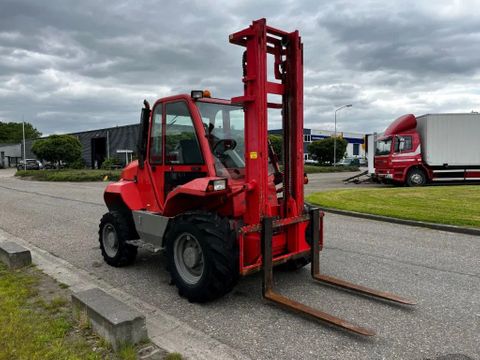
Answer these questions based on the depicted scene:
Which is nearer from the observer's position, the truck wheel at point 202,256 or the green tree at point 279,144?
the truck wheel at point 202,256

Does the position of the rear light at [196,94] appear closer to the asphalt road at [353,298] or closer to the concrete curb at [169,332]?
the asphalt road at [353,298]

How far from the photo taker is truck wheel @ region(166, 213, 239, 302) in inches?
171

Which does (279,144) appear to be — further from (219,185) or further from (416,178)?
(416,178)

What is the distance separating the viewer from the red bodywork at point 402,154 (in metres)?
20.6

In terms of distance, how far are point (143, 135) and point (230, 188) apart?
6.79 feet

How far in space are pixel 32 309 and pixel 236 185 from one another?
8.57ft

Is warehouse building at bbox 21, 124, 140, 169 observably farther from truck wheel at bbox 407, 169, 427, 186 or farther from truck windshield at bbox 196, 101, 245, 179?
truck windshield at bbox 196, 101, 245, 179

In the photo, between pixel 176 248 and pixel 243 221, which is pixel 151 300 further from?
pixel 243 221

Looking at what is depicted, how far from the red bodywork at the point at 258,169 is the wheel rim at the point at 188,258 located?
0.48 meters

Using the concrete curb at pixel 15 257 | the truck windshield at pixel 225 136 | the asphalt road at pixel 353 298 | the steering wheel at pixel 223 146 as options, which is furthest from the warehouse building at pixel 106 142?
the steering wheel at pixel 223 146

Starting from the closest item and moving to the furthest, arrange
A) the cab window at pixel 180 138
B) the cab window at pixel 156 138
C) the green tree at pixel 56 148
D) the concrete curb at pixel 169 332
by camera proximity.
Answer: the concrete curb at pixel 169 332
the cab window at pixel 180 138
the cab window at pixel 156 138
the green tree at pixel 56 148

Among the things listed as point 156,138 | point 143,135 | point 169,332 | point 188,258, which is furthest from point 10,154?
point 169,332

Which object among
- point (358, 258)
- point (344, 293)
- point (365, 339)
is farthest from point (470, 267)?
point (365, 339)

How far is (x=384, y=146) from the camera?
21594mm
